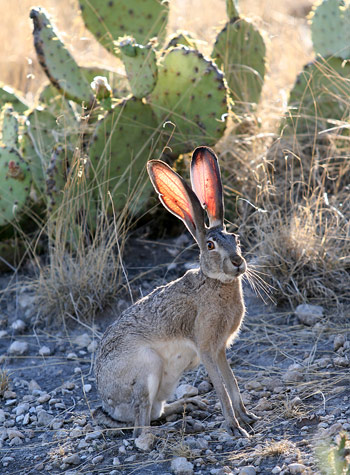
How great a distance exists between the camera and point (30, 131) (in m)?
6.43

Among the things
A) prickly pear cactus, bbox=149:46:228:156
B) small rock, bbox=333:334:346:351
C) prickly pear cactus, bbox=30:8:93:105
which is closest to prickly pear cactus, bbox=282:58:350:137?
prickly pear cactus, bbox=149:46:228:156

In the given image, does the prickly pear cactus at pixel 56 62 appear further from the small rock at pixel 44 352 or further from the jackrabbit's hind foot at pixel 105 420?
the jackrabbit's hind foot at pixel 105 420

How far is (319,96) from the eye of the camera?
6.07 m

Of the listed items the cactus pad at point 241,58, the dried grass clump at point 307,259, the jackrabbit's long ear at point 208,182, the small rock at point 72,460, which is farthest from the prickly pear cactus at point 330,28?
the small rock at point 72,460

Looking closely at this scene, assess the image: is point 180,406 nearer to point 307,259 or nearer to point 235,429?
point 235,429

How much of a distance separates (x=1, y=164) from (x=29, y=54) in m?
3.41

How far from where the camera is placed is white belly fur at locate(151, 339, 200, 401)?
4.10 meters

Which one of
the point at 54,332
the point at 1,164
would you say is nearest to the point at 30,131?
the point at 1,164

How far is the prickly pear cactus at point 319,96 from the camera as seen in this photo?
6195mm

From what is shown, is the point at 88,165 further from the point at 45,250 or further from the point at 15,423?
the point at 15,423

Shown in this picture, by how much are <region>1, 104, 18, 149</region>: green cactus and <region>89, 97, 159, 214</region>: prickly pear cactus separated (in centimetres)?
77

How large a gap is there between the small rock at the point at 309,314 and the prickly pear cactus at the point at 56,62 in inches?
100

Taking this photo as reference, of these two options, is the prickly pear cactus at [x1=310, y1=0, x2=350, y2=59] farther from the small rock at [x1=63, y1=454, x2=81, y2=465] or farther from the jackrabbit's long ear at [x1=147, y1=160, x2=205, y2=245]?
the small rock at [x1=63, y1=454, x2=81, y2=465]

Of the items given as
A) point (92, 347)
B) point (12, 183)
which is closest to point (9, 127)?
point (12, 183)
